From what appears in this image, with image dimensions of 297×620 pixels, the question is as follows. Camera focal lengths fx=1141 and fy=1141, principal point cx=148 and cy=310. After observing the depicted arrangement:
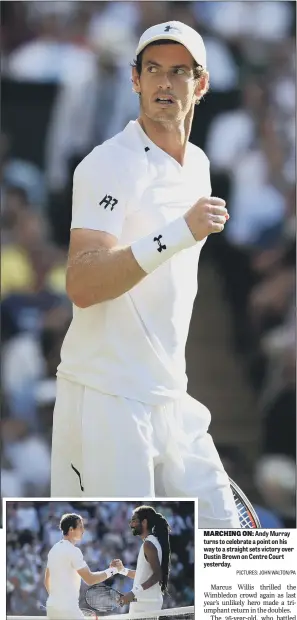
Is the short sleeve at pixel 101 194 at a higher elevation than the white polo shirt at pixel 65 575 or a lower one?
higher

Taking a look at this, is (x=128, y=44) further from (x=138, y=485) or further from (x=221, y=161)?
(x=138, y=485)

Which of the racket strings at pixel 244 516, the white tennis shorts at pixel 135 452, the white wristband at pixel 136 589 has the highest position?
the white tennis shorts at pixel 135 452

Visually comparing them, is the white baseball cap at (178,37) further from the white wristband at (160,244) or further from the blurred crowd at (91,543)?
the blurred crowd at (91,543)

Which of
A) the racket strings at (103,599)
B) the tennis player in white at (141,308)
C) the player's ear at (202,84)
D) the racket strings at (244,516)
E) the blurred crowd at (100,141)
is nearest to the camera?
the tennis player in white at (141,308)

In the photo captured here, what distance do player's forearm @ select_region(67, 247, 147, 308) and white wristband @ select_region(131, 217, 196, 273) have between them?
22mm

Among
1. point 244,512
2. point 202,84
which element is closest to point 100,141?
point 202,84

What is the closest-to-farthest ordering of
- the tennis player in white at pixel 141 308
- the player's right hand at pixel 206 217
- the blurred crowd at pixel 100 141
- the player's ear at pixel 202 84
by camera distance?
the player's right hand at pixel 206 217
the tennis player in white at pixel 141 308
the player's ear at pixel 202 84
the blurred crowd at pixel 100 141

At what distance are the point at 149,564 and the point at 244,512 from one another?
1.36ft

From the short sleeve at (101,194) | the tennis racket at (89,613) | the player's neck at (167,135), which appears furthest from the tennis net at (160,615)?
the player's neck at (167,135)

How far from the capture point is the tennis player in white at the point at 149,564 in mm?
3135

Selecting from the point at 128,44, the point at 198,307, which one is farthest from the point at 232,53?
the point at 198,307

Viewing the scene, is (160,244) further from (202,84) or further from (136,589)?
(136,589)

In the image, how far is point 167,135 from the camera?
3.22 metres

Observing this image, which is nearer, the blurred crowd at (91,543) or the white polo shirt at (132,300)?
the white polo shirt at (132,300)
